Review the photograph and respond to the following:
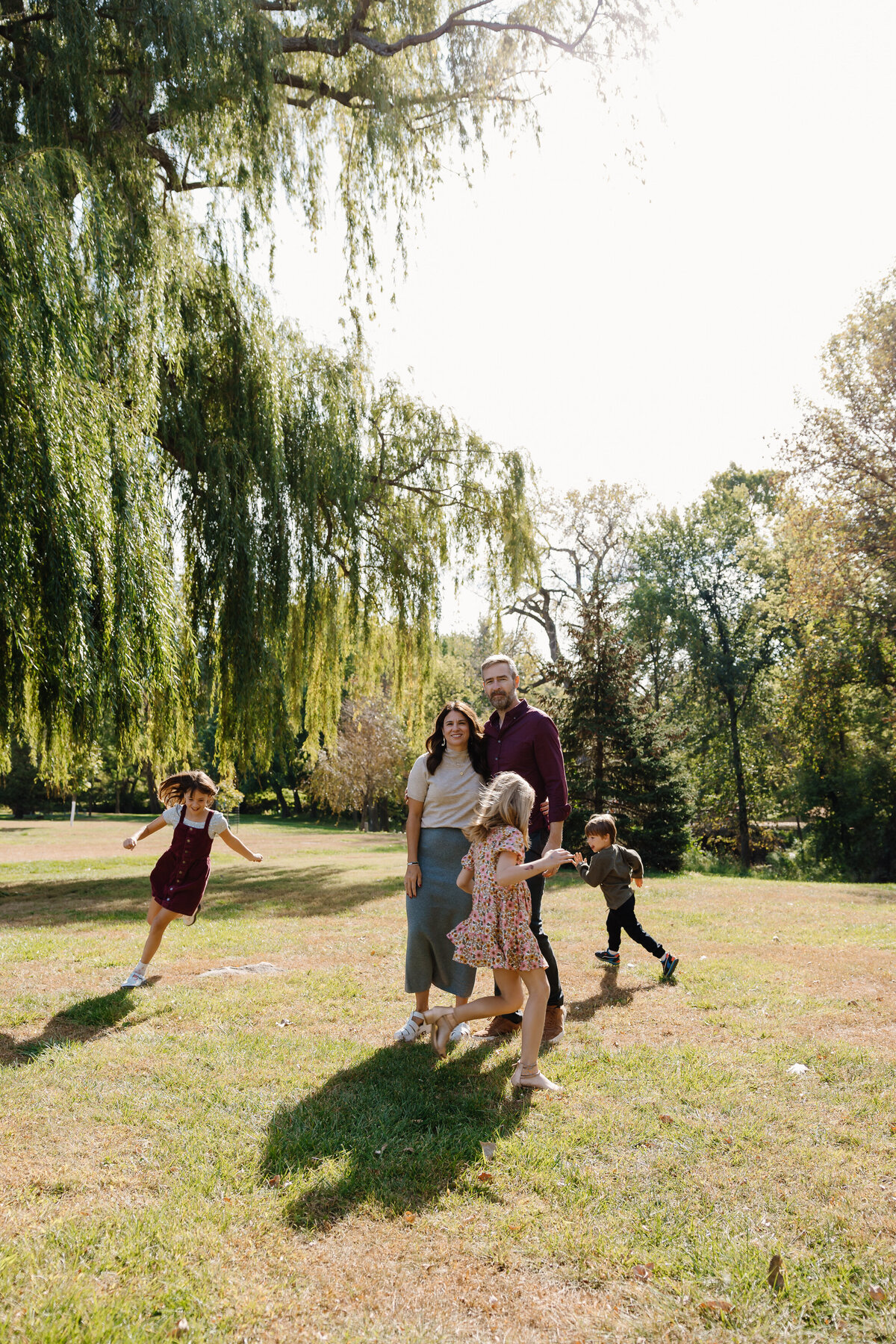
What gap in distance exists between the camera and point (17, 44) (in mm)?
8391

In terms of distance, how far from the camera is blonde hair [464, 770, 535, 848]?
14.2 ft

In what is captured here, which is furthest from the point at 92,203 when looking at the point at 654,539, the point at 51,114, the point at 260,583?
the point at 654,539

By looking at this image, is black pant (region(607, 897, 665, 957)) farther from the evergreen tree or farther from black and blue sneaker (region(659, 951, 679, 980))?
the evergreen tree

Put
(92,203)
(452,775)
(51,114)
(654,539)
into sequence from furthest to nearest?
(654,539) < (51,114) < (92,203) < (452,775)

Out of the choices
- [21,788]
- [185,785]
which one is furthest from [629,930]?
[21,788]

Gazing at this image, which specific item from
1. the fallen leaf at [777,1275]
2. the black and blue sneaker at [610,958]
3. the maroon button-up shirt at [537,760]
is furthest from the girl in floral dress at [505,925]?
the black and blue sneaker at [610,958]

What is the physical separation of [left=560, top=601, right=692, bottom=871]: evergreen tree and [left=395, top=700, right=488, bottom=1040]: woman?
11.2 meters

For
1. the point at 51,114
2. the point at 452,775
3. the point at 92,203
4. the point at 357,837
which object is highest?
the point at 51,114

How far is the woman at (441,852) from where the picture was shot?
15.8 feet

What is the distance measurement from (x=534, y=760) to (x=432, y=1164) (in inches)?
90.3

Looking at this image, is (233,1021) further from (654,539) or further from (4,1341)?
(654,539)

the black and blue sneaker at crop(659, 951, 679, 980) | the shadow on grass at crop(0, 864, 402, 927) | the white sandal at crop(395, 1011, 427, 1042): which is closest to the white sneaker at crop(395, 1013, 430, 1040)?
the white sandal at crop(395, 1011, 427, 1042)

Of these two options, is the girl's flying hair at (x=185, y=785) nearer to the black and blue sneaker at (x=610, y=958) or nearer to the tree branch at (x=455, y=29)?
the black and blue sneaker at (x=610, y=958)

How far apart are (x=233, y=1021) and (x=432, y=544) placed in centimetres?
981
